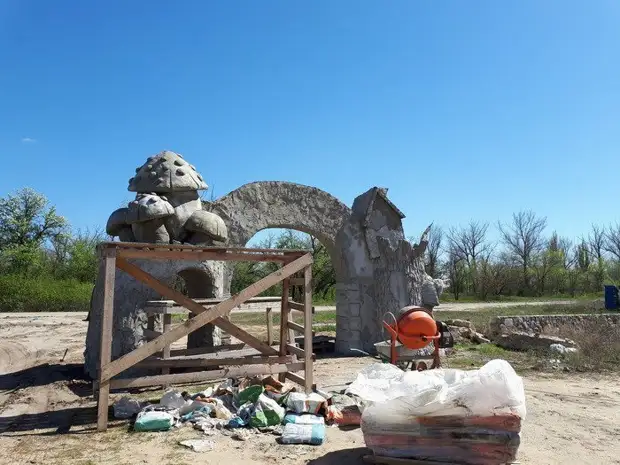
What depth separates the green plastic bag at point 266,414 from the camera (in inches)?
Result: 207

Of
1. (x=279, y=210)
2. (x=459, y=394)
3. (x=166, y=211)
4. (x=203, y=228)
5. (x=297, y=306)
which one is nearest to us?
(x=459, y=394)

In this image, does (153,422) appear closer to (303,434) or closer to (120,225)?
(303,434)

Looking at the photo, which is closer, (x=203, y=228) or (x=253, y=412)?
(x=253, y=412)

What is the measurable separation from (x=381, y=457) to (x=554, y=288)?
4034 centimetres

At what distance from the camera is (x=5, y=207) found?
30.4 m

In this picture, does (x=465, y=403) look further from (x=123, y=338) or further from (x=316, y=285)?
(x=316, y=285)

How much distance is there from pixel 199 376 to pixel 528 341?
8.67m

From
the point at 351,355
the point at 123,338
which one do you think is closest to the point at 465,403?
the point at 123,338

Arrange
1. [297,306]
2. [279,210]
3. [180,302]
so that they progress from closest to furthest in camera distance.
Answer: [180,302] < [297,306] < [279,210]

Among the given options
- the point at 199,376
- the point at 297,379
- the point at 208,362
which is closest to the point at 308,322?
the point at 297,379

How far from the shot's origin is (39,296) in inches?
922

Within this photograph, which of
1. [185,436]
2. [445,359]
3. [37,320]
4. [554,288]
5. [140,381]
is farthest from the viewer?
[554,288]

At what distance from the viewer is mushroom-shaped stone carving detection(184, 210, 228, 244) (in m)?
8.22

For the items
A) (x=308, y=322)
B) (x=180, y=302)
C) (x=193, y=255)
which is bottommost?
(x=308, y=322)
